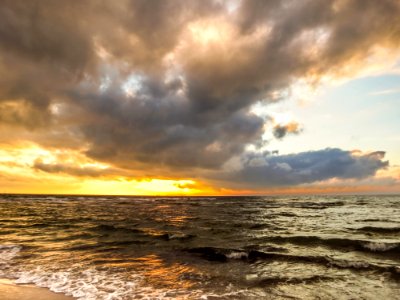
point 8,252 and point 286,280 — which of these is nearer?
point 286,280

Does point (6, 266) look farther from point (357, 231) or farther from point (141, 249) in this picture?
point (357, 231)

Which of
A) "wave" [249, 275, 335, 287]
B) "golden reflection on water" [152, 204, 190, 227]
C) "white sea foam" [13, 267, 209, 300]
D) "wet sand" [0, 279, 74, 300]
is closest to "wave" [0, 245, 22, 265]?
"white sea foam" [13, 267, 209, 300]

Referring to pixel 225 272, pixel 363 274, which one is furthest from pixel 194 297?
pixel 363 274

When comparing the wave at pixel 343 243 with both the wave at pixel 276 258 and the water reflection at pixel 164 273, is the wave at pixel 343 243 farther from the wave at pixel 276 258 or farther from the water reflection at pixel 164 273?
the water reflection at pixel 164 273

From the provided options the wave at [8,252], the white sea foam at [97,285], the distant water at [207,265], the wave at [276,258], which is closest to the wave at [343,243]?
the distant water at [207,265]

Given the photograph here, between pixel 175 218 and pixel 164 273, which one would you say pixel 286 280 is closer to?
pixel 164 273

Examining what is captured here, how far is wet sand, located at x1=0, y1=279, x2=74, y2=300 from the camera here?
30.1 ft

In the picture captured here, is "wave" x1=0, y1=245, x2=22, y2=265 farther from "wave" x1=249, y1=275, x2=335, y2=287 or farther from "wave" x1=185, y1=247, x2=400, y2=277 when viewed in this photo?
"wave" x1=249, y1=275, x2=335, y2=287

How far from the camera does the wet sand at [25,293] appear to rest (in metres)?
9.17

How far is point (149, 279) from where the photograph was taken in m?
11.3

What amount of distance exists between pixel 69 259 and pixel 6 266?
268cm

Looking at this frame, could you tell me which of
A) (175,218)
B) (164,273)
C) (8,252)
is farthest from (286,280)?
(175,218)

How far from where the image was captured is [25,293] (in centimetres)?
958

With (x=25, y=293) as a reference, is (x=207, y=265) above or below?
below
